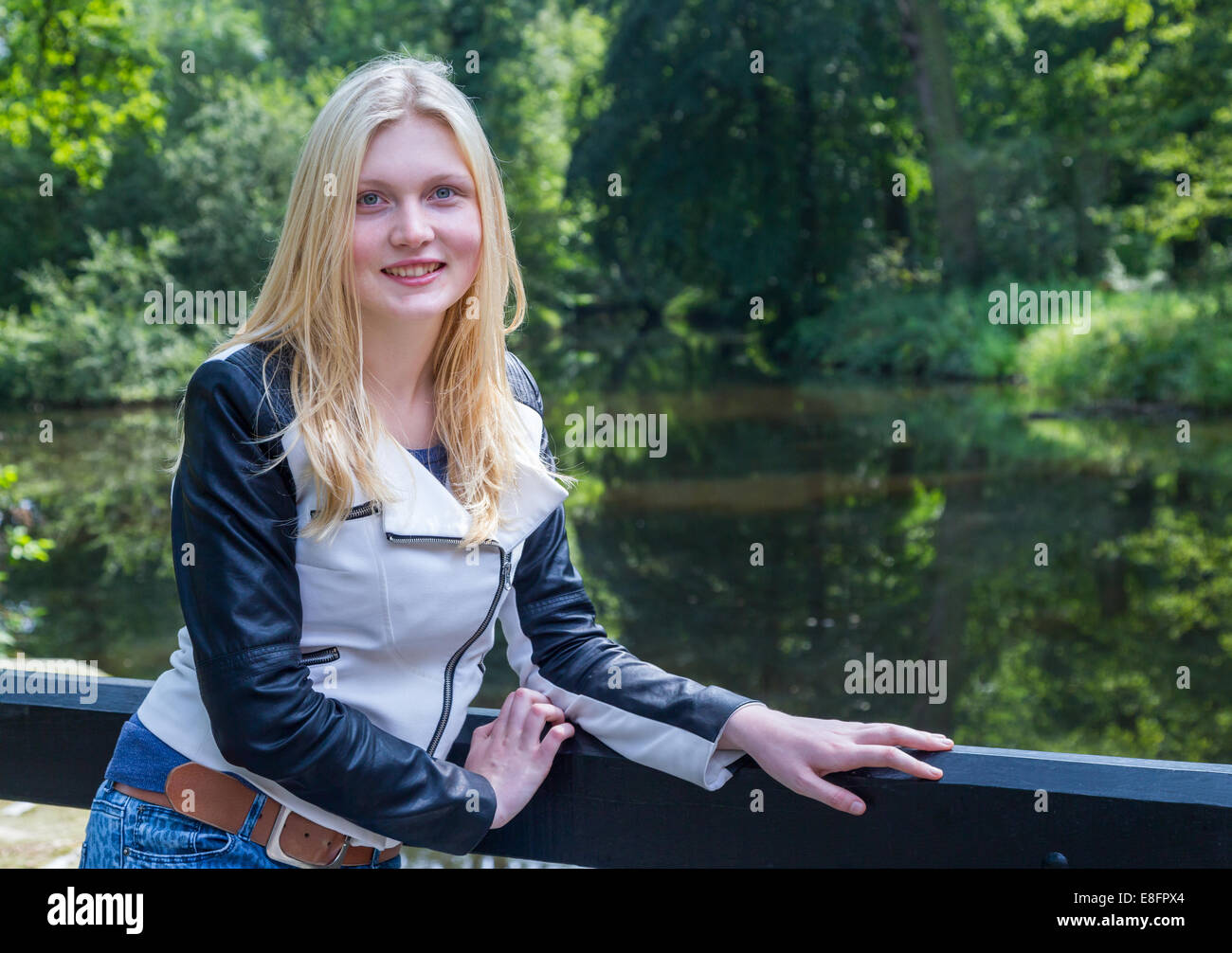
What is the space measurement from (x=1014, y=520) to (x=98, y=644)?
754 centimetres

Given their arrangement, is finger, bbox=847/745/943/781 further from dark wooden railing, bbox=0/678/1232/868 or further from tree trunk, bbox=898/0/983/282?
tree trunk, bbox=898/0/983/282

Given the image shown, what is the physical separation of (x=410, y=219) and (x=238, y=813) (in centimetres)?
79

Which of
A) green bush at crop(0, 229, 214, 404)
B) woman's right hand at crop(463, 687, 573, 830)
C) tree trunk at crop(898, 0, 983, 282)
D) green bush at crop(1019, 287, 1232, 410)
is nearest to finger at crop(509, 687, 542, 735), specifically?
woman's right hand at crop(463, 687, 573, 830)

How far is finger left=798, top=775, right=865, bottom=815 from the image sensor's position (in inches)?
58.8

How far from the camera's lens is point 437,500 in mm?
1666

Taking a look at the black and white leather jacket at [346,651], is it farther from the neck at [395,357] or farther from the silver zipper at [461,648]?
the neck at [395,357]

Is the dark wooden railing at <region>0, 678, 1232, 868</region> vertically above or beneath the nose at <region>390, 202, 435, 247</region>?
beneath

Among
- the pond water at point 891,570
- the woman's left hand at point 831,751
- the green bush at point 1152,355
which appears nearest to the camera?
the woman's left hand at point 831,751

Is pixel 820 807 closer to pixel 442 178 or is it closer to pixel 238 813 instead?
pixel 238 813

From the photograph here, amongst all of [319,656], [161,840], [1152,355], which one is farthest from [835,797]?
[1152,355]

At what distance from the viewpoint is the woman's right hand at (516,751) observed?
5.28 feet

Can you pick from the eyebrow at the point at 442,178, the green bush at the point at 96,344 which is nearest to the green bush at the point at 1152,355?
the green bush at the point at 96,344

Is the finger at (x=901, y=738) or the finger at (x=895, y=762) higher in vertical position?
the finger at (x=901, y=738)

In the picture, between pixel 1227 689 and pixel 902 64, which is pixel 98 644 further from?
pixel 902 64
